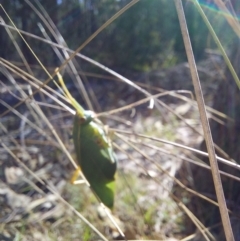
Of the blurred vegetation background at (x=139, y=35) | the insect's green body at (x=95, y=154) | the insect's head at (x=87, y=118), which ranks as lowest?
the blurred vegetation background at (x=139, y=35)

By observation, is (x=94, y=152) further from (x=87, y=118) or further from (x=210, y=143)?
(x=210, y=143)

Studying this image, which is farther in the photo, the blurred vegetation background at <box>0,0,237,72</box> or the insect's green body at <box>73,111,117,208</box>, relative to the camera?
the blurred vegetation background at <box>0,0,237,72</box>

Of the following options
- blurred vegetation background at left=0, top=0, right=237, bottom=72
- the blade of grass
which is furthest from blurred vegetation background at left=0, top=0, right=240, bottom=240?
the blade of grass

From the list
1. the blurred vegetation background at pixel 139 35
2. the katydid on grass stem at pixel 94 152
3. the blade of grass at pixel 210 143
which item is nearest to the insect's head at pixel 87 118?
the katydid on grass stem at pixel 94 152

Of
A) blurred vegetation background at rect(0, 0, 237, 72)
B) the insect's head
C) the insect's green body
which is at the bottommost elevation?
blurred vegetation background at rect(0, 0, 237, 72)

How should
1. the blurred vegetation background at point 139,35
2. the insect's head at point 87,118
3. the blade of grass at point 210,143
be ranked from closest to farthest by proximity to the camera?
the blade of grass at point 210,143
the insect's head at point 87,118
the blurred vegetation background at point 139,35

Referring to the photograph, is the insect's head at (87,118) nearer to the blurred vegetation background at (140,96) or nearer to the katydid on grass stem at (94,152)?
the katydid on grass stem at (94,152)

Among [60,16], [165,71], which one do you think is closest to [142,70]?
[165,71]

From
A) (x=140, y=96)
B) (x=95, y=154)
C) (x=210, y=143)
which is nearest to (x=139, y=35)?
(x=140, y=96)

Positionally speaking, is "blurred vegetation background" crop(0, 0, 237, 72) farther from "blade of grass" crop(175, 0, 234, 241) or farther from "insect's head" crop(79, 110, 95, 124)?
"blade of grass" crop(175, 0, 234, 241)
